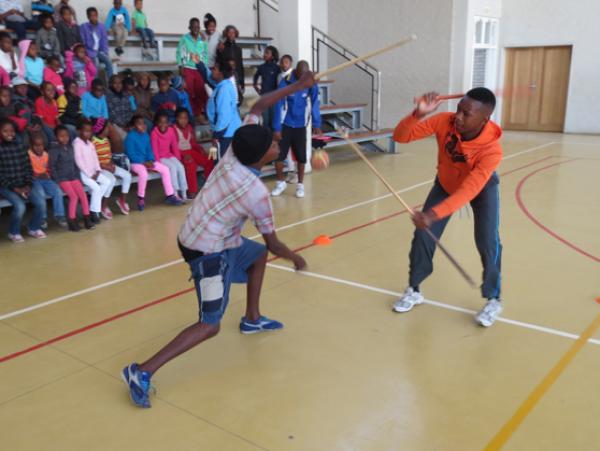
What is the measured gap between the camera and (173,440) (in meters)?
3.06

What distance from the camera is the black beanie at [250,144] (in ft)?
10.6

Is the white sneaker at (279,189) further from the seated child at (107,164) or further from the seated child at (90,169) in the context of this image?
the seated child at (90,169)

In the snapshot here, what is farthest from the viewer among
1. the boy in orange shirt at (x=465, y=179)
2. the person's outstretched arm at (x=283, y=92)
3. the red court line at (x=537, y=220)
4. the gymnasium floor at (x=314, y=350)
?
the red court line at (x=537, y=220)

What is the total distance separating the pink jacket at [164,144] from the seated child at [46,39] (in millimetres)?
2589

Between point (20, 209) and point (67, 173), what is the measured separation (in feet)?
2.45

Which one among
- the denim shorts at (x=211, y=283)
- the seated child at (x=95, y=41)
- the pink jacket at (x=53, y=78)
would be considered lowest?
the denim shorts at (x=211, y=283)

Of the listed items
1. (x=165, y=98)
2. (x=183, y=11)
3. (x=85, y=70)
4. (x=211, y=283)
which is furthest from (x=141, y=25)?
(x=211, y=283)

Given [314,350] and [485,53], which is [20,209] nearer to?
[314,350]

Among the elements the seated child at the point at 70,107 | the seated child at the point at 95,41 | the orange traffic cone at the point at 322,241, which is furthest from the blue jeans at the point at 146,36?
the orange traffic cone at the point at 322,241

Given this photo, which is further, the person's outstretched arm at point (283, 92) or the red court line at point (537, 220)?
the red court line at point (537, 220)

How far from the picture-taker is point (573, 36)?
52.0 ft

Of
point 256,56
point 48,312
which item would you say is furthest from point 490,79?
point 48,312

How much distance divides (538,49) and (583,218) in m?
11.2

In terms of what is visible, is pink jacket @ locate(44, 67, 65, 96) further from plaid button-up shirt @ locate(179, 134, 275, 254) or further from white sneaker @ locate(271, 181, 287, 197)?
plaid button-up shirt @ locate(179, 134, 275, 254)
